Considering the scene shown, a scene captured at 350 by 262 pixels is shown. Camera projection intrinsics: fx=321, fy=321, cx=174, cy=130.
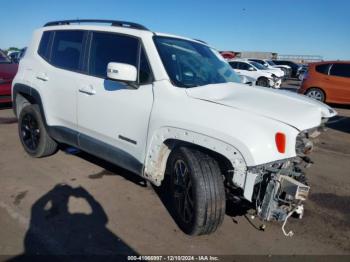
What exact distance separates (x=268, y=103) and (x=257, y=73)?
16676 mm

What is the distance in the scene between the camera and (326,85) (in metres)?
12.2

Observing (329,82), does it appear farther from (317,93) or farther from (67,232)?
(67,232)

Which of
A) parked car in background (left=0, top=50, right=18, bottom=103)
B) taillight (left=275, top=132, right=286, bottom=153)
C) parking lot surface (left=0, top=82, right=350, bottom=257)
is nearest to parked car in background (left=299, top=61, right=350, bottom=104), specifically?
parking lot surface (left=0, top=82, right=350, bottom=257)

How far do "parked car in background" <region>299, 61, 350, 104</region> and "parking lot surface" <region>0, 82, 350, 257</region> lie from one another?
8168 mm

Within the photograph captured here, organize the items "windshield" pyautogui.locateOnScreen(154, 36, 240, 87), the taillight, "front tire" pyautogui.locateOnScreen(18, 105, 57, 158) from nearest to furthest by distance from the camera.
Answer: the taillight → "windshield" pyautogui.locateOnScreen(154, 36, 240, 87) → "front tire" pyautogui.locateOnScreen(18, 105, 57, 158)

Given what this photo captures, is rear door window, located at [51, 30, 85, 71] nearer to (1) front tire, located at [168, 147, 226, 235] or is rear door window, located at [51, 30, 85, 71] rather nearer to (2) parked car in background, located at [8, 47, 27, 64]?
(1) front tire, located at [168, 147, 226, 235]

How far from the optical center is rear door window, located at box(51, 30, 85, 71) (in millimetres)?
4109

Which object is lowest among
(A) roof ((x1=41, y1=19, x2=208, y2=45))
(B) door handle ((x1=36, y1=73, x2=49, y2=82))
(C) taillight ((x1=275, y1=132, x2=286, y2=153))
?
(B) door handle ((x1=36, y1=73, x2=49, y2=82))

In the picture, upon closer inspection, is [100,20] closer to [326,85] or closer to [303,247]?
[303,247]

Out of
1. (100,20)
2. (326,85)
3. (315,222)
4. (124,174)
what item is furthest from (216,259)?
(326,85)

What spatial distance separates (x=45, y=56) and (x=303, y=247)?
4096 mm

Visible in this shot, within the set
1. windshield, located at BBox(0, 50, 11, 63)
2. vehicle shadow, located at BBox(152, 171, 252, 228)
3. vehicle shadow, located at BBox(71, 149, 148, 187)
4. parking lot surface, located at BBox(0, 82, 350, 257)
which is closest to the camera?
parking lot surface, located at BBox(0, 82, 350, 257)

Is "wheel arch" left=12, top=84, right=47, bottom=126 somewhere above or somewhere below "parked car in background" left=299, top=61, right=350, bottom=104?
above

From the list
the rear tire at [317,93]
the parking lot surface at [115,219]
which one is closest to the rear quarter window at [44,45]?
the parking lot surface at [115,219]
